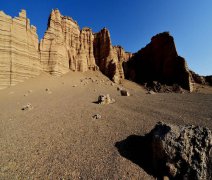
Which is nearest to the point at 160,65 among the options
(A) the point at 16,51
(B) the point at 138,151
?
(A) the point at 16,51

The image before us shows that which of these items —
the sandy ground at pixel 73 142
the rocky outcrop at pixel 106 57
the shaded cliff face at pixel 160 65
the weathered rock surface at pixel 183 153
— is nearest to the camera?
the weathered rock surface at pixel 183 153

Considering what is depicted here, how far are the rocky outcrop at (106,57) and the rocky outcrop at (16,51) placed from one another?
21949 millimetres

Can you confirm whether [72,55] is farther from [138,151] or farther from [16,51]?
[138,151]

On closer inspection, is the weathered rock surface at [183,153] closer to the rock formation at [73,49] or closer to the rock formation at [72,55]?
the rock formation at [72,55]

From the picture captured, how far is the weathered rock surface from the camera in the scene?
4.46 meters

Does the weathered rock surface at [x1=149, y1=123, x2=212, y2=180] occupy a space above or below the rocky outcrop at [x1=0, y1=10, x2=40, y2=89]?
below

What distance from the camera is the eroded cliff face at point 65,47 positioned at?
37.1m

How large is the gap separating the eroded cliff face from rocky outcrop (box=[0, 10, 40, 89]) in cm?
311

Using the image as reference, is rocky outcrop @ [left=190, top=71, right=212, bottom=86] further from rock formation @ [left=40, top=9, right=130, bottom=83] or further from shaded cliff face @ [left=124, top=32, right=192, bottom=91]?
rock formation @ [left=40, top=9, right=130, bottom=83]

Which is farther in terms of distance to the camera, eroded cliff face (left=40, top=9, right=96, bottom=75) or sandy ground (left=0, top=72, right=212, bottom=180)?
eroded cliff face (left=40, top=9, right=96, bottom=75)

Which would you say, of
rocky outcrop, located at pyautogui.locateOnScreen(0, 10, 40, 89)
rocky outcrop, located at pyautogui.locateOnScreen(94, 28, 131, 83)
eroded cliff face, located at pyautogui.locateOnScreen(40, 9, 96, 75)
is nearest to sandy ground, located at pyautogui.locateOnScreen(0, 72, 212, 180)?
rocky outcrop, located at pyautogui.locateOnScreen(0, 10, 40, 89)

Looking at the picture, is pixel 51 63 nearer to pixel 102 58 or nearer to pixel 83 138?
pixel 102 58

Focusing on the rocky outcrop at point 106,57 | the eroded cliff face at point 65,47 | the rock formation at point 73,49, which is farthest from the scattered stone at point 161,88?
the eroded cliff face at point 65,47

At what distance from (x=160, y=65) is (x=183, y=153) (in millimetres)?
51654
